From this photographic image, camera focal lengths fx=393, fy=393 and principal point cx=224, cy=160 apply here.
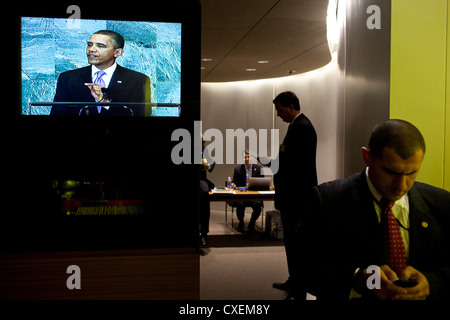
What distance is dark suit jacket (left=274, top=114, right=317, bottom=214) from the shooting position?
350 centimetres

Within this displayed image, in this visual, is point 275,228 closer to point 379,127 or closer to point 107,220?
point 107,220

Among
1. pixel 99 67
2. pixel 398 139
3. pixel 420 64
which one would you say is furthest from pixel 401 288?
pixel 99 67

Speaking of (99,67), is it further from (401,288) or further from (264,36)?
(264,36)

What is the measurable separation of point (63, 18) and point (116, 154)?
0.88 metres

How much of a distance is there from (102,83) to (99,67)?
0.10m

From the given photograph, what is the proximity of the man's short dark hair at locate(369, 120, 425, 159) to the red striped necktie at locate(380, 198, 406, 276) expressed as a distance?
0.21 meters

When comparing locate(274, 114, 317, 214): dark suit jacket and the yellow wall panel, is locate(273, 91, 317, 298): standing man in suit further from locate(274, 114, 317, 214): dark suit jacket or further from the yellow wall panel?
the yellow wall panel

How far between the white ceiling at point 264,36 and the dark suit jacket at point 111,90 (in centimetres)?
178

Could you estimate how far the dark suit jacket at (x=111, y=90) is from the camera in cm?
240

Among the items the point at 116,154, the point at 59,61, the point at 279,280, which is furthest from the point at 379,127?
the point at 279,280

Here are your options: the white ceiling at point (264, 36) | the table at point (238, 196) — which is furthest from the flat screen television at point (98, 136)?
the table at point (238, 196)

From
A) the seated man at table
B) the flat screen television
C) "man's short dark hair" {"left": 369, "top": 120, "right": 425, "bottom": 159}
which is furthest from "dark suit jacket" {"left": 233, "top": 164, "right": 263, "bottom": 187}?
"man's short dark hair" {"left": 369, "top": 120, "right": 425, "bottom": 159}

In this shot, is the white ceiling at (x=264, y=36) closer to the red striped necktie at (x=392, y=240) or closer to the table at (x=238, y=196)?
the table at (x=238, y=196)
